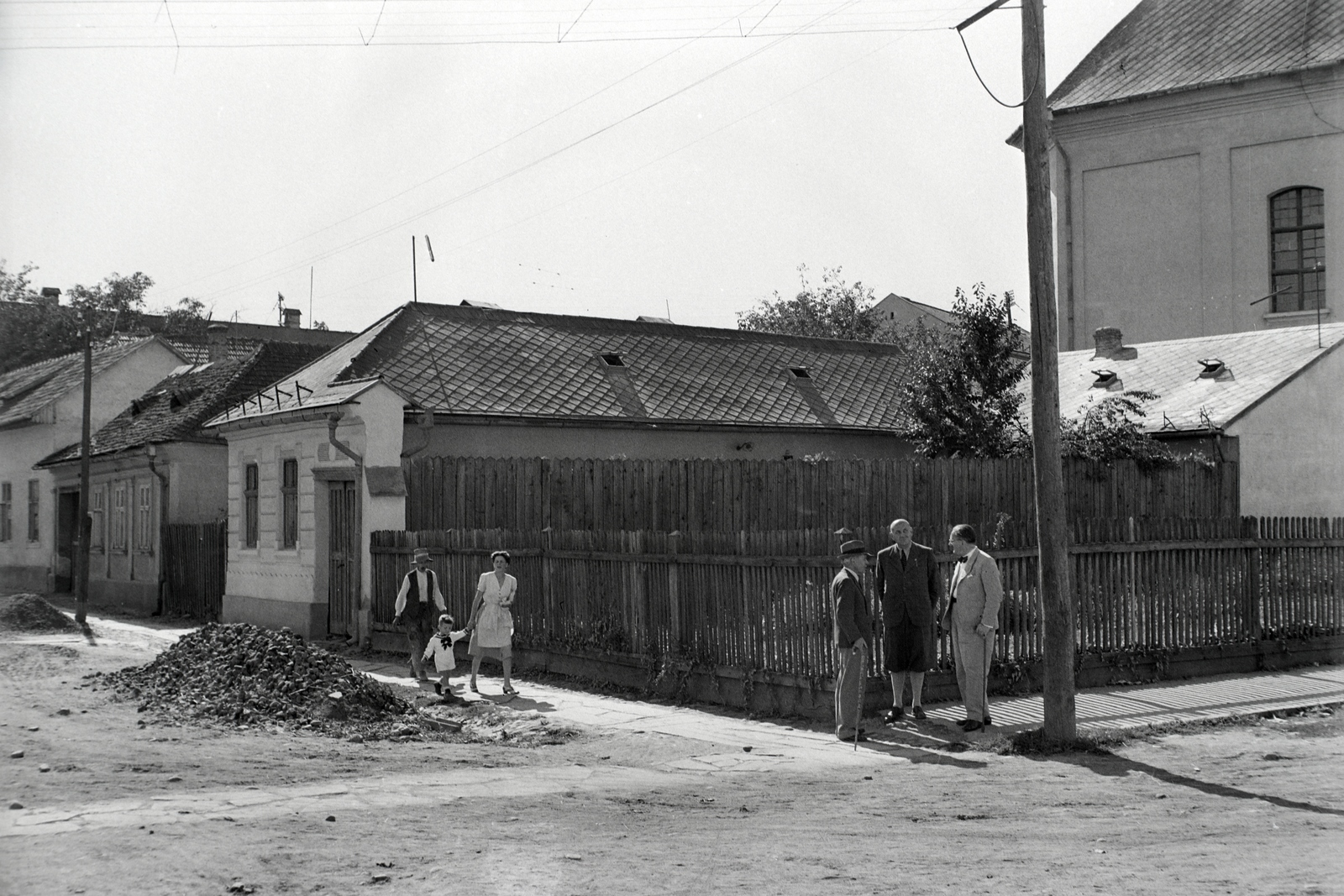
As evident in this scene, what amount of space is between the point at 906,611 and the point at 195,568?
1812 centimetres

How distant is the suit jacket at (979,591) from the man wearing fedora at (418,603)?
6.09m

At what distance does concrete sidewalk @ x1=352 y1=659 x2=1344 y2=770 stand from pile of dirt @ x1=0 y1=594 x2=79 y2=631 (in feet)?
37.2

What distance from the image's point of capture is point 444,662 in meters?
14.2

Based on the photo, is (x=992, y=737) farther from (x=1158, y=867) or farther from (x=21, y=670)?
(x=21, y=670)

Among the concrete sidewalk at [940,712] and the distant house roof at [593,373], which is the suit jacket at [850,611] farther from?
the distant house roof at [593,373]

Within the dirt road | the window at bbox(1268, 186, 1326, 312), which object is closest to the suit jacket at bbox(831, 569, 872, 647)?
the dirt road

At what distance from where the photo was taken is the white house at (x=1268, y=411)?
67.9 ft

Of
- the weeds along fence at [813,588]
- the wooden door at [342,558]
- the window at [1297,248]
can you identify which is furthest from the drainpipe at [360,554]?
the window at [1297,248]

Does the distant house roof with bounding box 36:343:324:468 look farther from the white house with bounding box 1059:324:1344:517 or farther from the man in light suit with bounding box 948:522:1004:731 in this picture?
the man in light suit with bounding box 948:522:1004:731

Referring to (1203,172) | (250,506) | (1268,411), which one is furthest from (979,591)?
(1203,172)

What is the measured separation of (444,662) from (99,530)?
21.3m

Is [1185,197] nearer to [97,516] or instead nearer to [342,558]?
[342,558]

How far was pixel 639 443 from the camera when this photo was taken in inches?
933

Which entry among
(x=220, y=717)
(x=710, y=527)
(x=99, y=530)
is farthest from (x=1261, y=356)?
(x=99, y=530)
